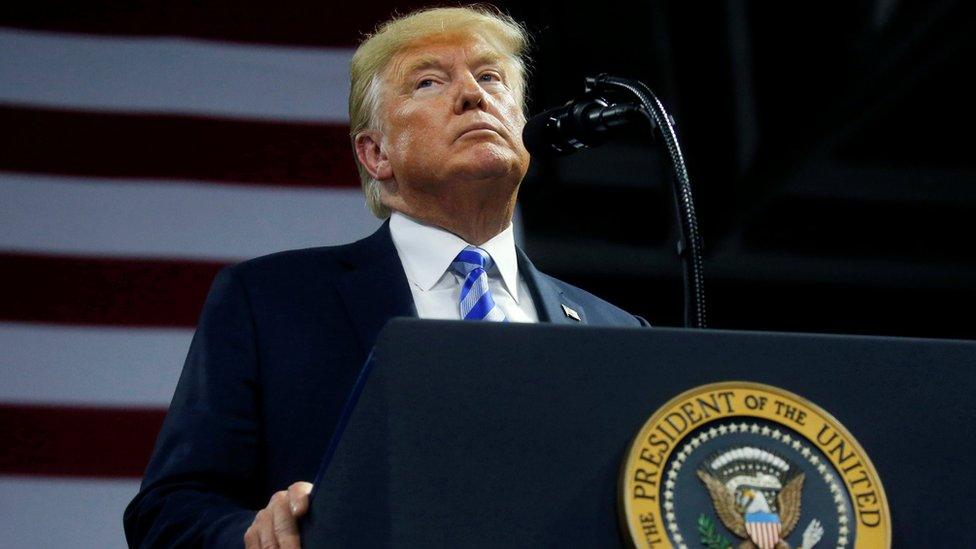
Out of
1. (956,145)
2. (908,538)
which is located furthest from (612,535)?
(956,145)

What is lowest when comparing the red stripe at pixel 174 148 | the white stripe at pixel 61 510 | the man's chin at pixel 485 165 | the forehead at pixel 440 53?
the white stripe at pixel 61 510

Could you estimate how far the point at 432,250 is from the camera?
1.54 meters

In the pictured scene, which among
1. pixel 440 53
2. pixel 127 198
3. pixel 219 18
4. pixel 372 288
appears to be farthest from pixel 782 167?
pixel 372 288

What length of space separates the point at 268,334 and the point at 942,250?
13.2 ft

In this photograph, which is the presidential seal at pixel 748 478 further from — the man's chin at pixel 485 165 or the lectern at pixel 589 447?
the man's chin at pixel 485 165

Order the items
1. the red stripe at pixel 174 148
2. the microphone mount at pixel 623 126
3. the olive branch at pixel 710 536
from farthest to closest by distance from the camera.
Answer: the red stripe at pixel 174 148, the microphone mount at pixel 623 126, the olive branch at pixel 710 536

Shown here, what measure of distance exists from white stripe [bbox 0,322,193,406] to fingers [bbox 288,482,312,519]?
174 centimetres

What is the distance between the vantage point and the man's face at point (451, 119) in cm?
156

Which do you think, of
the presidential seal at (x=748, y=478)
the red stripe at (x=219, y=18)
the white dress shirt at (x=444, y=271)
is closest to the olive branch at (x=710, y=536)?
the presidential seal at (x=748, y=478)

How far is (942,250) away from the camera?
4781mm

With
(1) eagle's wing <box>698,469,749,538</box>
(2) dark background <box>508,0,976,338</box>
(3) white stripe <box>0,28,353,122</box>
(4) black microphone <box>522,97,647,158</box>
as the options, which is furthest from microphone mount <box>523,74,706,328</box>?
(2) dark background <box>508,0,976,338</box>

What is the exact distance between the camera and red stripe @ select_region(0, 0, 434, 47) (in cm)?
266

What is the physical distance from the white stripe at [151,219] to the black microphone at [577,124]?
59.0 inches

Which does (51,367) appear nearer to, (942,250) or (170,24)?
(170,24)
